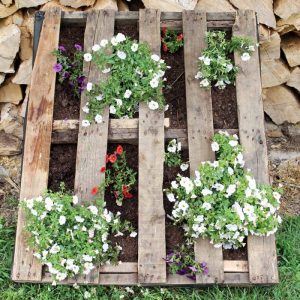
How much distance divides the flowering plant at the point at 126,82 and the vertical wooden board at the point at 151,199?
8 cm

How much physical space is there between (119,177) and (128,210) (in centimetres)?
18

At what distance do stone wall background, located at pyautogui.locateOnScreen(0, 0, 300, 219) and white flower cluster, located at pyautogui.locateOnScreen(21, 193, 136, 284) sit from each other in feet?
2.50

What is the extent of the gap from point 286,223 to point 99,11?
169cm

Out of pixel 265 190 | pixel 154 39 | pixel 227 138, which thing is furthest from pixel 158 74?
pixel 265 190

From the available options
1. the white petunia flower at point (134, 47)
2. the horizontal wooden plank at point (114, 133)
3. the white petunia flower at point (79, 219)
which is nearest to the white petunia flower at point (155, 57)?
the white petunia flower at point (134, 47)

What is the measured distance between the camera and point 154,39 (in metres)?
3.38

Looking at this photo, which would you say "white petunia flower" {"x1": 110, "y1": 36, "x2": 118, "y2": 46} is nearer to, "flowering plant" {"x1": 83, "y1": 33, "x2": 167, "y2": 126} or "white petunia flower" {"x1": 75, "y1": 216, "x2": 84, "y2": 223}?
"flowering plant" {"x1": 83, "y1": 33, "x2": 167, "y2": 126}

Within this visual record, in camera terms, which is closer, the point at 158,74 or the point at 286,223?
the point at 158,74

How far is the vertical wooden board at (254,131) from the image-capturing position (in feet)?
9.74

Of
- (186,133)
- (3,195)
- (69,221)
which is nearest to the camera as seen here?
(69,221)

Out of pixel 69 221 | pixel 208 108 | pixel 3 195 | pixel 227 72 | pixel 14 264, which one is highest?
pixel 227 72

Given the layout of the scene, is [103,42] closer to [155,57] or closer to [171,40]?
[155,57]

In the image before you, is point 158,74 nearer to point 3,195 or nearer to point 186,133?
point 186,133

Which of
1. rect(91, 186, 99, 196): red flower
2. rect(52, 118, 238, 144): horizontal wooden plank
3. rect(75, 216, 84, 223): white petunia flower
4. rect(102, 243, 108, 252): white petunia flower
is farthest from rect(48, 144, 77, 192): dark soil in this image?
rect(102, 243, 108, 252): white petunia flower
